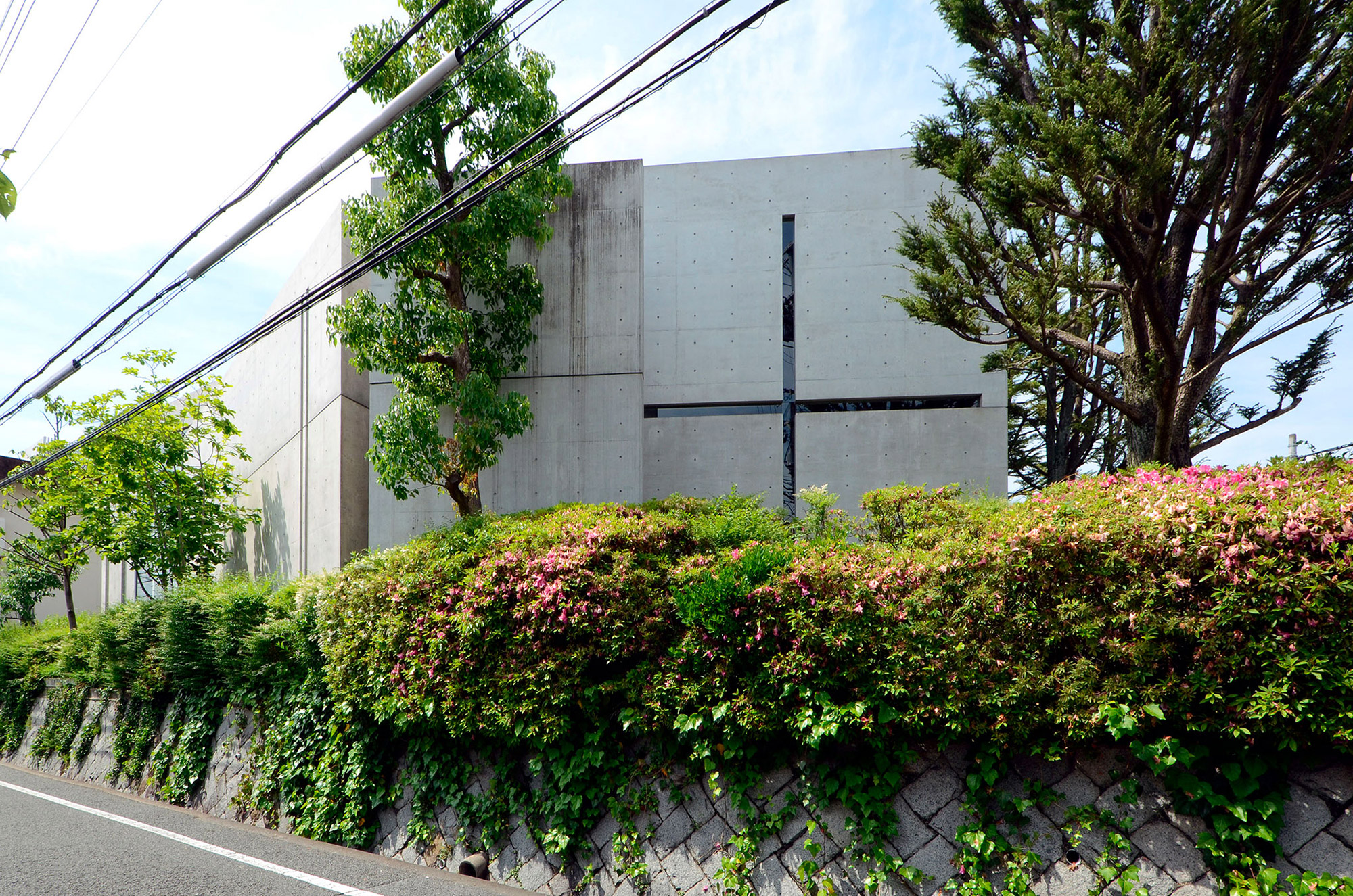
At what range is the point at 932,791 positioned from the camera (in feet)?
15.9

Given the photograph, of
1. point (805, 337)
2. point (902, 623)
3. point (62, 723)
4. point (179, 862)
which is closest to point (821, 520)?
point (902, 623)

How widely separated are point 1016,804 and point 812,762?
121 centimetres

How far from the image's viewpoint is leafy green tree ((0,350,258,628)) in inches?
611

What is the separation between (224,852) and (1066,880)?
6.14m

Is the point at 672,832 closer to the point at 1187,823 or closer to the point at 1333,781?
the point at 1187,823

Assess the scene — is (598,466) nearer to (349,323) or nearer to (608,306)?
(608,306)

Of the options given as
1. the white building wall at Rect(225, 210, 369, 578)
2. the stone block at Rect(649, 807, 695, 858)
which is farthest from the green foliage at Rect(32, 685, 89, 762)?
the stone block at Rect(649, 807, 695, 858)

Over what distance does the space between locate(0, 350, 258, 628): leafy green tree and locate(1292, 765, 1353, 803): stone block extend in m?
16.8

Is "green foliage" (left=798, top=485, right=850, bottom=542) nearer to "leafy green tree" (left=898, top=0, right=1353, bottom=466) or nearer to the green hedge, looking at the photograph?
the green hedge

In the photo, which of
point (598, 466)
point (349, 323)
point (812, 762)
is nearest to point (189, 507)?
point (349, 323)

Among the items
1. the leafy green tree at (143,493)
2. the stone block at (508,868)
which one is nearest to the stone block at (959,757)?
the stone block at (508,868)

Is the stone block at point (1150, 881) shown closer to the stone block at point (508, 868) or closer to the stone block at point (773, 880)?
the stone block at point (773, 880)

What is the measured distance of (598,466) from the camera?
1199 cm

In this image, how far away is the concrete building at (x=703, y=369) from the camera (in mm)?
12219
